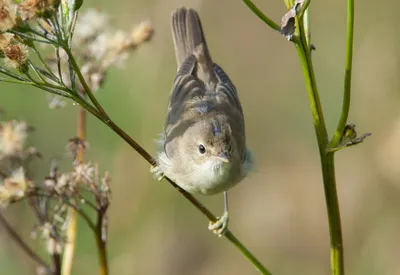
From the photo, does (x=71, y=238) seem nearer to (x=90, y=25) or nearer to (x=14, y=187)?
(x=14, y=187)

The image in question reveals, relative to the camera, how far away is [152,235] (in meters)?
5.47

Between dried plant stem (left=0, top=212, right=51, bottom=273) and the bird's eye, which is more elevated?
the bird's eye

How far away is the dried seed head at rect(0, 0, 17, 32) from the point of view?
2.12 metres

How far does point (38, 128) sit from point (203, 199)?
158 cm

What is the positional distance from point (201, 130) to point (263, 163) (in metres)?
2.71

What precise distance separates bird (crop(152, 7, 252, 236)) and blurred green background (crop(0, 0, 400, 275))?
26.4 inches

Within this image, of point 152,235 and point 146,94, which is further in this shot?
point 146,94

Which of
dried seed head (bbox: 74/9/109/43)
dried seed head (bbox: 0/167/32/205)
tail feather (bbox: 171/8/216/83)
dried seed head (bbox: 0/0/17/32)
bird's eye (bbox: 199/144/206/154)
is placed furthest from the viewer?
tail feather (bbox: 171/8/216/83)

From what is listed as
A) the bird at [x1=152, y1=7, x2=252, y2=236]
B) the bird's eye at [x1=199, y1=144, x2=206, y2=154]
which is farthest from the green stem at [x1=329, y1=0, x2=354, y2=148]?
the bird's eye at [x1=199, y1=144, x2=206, y2=154]

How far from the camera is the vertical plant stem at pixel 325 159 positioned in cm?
223

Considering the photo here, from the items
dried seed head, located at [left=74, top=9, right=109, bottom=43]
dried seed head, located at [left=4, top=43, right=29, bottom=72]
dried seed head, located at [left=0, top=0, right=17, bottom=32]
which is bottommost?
dried seed head, located at [left=4, top=43, right=29, bottom=72]

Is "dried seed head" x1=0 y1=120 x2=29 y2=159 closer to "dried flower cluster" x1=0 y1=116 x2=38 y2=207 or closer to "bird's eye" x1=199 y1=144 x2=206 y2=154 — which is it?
"dried flower cluster" x1=0 y1=116 x2=38 y2=207

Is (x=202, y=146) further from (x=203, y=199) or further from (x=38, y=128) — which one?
(x=38, y=128)

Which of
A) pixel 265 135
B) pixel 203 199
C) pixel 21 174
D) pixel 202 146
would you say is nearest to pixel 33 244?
pixel 203 199
